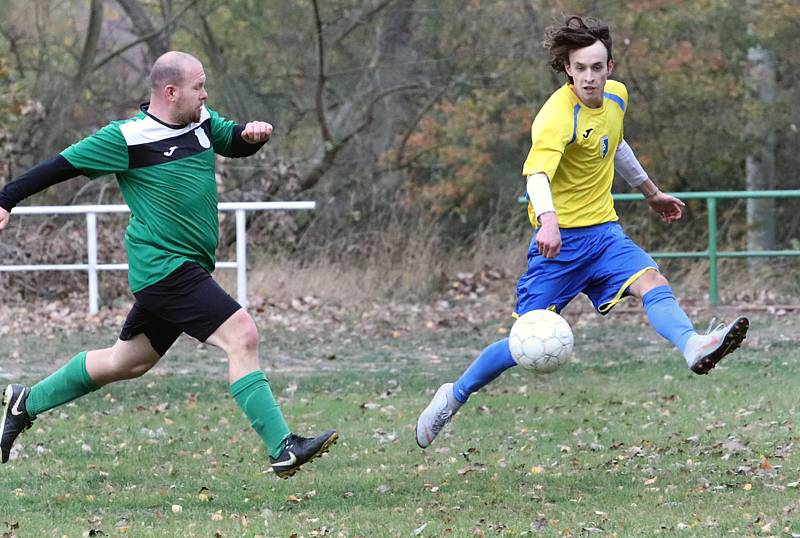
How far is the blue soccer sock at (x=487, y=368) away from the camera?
20.2ft

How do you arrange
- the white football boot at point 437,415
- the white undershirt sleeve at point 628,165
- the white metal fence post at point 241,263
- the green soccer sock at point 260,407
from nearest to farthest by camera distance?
the green soccer sock at point 260,407, the white football boot at point 437,415, the white undershirt sleeve at point 628,165, the white metal fence post at point 241,263

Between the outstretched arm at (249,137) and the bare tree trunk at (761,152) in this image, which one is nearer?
the outstretched arm at (249,137)

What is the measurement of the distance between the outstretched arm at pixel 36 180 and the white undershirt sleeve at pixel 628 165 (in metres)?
2.64

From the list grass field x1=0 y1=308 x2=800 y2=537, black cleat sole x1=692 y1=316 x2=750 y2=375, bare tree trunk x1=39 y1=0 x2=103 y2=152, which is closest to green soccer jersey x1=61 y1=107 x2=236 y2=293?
grass field x1=0 y1=308 x2=800 y2=537

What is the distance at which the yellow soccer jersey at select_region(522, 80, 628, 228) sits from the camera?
19.7ft

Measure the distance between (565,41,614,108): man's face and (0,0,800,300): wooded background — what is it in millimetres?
10593

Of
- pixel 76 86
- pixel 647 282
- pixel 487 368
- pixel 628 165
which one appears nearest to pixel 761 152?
pixel 76 86

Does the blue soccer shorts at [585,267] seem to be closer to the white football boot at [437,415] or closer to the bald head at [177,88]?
the white football boot at [437,415]

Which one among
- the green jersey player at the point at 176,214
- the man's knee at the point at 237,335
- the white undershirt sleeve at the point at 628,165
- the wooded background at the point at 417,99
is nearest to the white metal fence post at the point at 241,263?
the wooded background at the point at 417,99

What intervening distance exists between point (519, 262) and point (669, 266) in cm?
203

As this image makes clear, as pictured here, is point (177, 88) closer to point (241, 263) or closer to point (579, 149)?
point (579, 149)

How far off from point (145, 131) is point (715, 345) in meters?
2.61

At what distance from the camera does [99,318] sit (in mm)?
13695

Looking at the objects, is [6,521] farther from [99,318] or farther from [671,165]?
[671,165]
